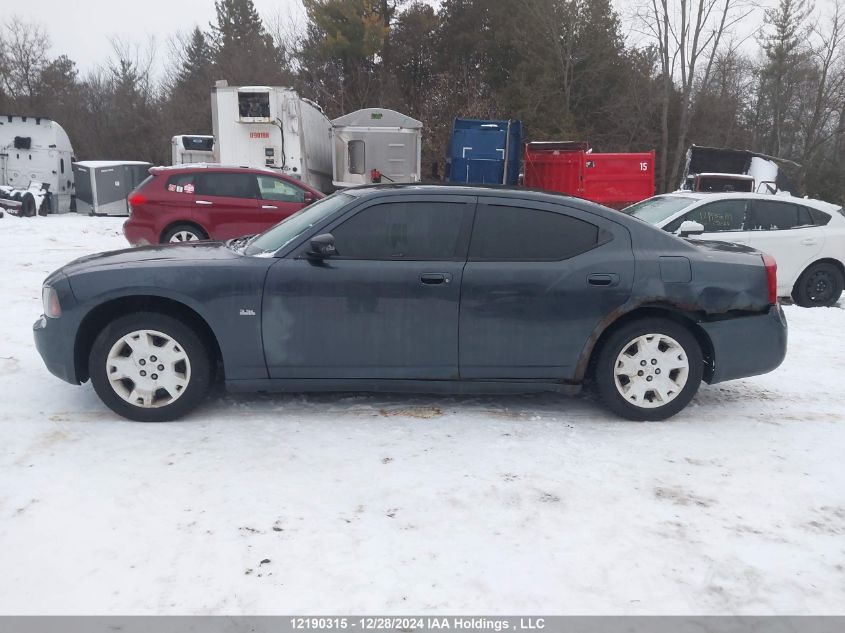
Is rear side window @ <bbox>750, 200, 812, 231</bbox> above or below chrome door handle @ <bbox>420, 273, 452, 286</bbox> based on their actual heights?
above

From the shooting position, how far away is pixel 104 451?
12.9 ft

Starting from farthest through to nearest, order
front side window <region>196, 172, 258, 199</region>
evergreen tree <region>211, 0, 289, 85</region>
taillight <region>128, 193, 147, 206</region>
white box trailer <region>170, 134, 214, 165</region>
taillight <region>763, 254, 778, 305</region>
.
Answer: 1. evergreen tree <region>211, 0, 289, 85</region>
2. white box trailer <region>170, 134, 214, 165</region>
3. front side window <region>196, 172, 258, 199</region>
4. taillight <region>128, 193, 147, 206</region>
5. taillight <region>763, 254, 778, 305</region>

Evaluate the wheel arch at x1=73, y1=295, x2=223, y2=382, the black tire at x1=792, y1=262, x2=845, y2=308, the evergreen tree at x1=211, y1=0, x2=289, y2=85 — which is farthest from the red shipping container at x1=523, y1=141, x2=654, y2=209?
the evergreen tree at x1=211, y1=0, x2=289, y2=85

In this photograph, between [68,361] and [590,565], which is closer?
[590,565]

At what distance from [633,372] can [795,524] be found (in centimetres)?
142

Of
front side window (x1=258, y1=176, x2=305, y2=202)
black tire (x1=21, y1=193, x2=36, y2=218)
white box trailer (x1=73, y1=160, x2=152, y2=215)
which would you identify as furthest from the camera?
white box trailer (x1=73, y1=160, x2=152, y2=215)

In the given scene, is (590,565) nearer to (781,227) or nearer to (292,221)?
(292,221)

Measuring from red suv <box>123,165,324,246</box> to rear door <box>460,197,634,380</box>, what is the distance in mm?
A: 6625

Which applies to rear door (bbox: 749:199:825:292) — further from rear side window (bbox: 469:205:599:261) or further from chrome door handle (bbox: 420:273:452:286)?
chrome door handle (bbox: 420:273:452:286)

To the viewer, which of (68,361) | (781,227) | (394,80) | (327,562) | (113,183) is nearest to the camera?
(327,562)

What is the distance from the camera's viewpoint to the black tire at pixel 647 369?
453cm

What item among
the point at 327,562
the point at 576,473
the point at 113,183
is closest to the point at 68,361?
the point at 327,562

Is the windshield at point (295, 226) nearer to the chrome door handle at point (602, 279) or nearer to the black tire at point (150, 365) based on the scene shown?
the black tire at point (150, 365)

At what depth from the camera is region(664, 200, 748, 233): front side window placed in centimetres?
874
